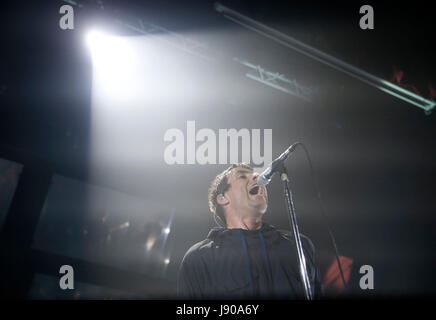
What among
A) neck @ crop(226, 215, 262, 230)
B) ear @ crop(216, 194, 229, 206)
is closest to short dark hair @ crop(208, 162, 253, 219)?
ear @ crop(216, 194, 229, 206)

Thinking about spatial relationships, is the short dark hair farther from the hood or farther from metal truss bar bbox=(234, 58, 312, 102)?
metal truss bar bbox=(234, 58, 312, 102)

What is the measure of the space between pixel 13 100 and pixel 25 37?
0.61 m

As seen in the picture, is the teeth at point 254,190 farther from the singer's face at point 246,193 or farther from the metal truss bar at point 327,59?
the metal truss bar at point 327,59

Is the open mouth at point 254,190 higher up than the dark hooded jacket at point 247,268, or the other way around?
the open mouth at point 254,190

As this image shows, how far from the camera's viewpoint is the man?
2.14 meters

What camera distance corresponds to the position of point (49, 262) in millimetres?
3037

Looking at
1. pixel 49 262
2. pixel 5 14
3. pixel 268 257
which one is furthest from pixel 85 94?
pixel 268 257

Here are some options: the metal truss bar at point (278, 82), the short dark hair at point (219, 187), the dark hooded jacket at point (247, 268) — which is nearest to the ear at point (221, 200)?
the short dark hair at point (219, 187)

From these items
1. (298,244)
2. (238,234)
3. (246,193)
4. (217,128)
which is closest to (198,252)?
(238,234)

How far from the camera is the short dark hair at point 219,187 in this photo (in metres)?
2.70

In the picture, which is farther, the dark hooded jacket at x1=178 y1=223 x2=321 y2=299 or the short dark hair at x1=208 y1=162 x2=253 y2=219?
the short dark hair at x1=208 y1=162 x2=253 y2=219

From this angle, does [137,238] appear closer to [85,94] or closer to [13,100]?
[85,94]

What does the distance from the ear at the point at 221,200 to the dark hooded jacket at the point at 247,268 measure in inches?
12.6

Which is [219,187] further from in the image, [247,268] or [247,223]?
[247,268]
